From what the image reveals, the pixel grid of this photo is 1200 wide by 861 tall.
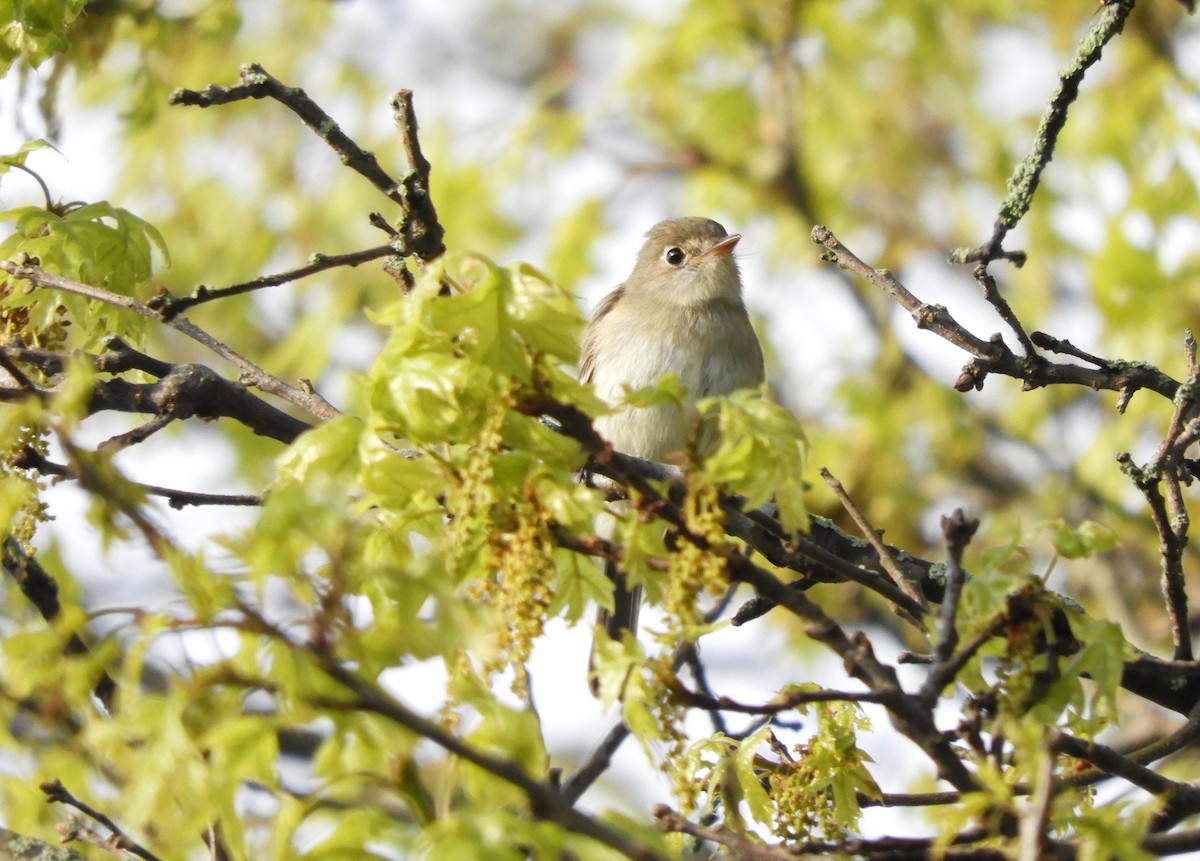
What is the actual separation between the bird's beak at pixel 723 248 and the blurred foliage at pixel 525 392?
66.1 inches

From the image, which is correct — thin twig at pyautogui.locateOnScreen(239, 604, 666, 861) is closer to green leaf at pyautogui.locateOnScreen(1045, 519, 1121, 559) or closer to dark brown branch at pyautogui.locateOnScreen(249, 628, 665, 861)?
dark brown branch at pyautogui.locateOnScreen(249, 628, 665, 861)

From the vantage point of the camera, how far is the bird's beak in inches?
268

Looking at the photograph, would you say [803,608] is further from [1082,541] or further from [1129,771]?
[1129,771]

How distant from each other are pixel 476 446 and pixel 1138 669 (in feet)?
4.66

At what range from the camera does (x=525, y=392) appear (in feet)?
7.39

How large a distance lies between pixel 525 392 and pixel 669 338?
414 centimetres

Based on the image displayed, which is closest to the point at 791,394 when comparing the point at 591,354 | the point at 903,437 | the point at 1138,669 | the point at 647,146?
the point at 903,437

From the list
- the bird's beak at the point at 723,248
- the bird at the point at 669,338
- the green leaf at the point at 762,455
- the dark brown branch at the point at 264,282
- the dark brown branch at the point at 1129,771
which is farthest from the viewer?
the bird's beak at the point at 723,248

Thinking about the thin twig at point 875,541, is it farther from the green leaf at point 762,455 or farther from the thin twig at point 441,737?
the thin twig at point 441,737

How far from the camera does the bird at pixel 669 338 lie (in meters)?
5.99

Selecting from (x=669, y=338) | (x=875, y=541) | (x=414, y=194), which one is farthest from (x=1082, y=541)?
(x=669, y=338)

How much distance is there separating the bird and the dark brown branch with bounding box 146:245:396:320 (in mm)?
2828

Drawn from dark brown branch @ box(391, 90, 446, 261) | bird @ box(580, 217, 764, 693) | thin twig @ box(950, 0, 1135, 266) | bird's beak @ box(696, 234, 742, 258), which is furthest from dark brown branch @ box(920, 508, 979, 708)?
bird's beak @ box(696, 234, 742, 258)

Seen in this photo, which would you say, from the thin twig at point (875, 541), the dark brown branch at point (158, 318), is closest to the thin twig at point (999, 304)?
the thin twig at point (875, 541)
